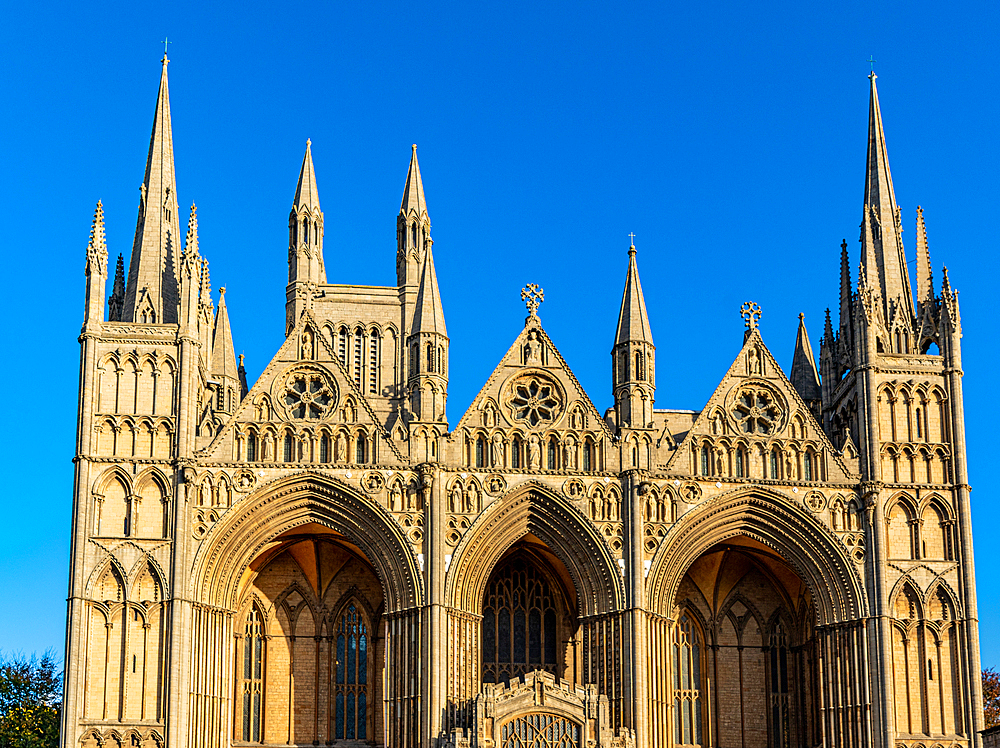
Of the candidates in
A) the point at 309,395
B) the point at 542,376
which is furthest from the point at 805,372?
the point at 309,395

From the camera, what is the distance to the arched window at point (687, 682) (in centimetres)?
5206

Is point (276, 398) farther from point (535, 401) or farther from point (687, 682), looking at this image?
point (687, 682)

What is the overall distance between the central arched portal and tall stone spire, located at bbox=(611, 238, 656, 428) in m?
5.51

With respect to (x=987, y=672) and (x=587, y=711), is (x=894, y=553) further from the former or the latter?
(x=987, y=672)

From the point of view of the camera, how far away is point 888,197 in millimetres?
54344

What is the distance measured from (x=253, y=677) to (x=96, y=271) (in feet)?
47.1

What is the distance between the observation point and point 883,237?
5366 centimetres

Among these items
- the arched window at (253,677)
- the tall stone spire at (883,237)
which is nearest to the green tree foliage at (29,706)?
the arched window at (253,677)

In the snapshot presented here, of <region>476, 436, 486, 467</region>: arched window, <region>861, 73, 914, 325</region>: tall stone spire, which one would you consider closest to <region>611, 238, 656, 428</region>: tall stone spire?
<region>476, 436, 486, 467</region>: arched window

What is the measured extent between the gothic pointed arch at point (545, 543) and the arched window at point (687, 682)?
5450 millimetres

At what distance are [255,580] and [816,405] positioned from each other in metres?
20.8

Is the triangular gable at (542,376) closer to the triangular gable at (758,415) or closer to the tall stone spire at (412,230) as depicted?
the triangular gable at (758,415)

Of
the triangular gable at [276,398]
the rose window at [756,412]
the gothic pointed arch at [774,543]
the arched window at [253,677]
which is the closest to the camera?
the triangular gable at [276,398]

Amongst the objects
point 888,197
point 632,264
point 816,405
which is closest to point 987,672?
point 816,405
